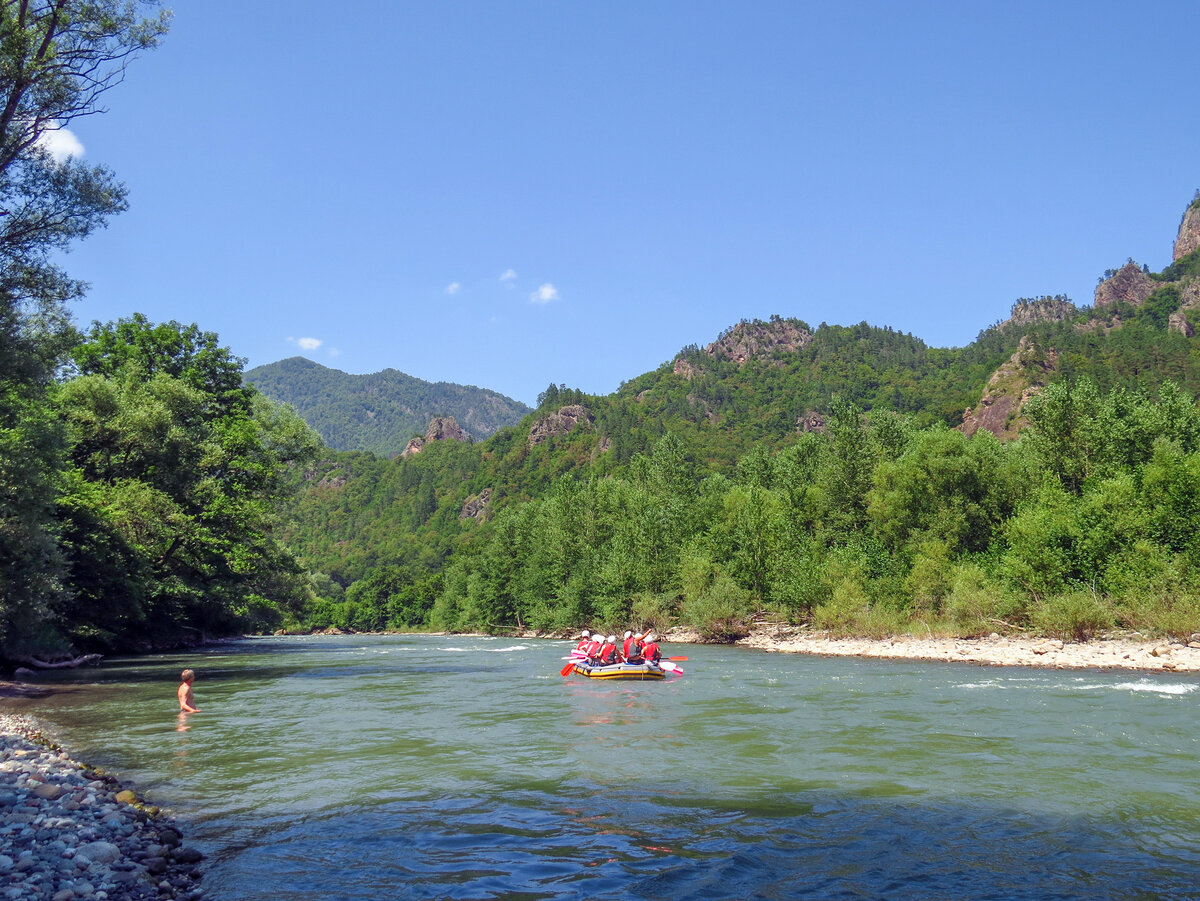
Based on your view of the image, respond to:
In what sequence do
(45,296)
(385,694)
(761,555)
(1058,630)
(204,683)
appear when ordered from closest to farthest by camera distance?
(45,296) < (385,694) < (204,683) < (1058,630) < (761,555)

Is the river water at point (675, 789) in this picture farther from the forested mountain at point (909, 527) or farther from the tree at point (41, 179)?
the forested mountain at point (909, 527)

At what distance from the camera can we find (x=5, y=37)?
58.9 ft

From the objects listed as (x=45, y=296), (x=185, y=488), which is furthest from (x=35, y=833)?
(x=185, y=488)

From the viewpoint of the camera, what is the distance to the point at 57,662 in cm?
3125

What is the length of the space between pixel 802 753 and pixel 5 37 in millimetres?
23274

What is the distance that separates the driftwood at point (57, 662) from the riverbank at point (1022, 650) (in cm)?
3540

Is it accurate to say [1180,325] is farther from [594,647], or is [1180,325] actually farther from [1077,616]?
[594,647]

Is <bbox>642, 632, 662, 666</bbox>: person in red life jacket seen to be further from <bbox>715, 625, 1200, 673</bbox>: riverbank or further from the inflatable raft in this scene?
Result: <bbox>715, 625, 1200, 673</bbox>: riverbank

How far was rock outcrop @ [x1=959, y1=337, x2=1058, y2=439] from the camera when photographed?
11644 cm

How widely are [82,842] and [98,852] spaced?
1.85 ft

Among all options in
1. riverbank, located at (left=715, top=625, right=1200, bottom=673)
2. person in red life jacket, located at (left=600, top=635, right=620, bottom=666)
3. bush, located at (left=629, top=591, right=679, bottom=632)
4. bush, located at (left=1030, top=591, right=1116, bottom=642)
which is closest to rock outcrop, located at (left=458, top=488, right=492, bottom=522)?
bush, located at (left=629, top=591, right=679, bottom=632)

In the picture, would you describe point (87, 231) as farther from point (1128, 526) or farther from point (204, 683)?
point (1128, 526)

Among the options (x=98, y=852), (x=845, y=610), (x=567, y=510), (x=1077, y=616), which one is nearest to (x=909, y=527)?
(x=845, y=610)

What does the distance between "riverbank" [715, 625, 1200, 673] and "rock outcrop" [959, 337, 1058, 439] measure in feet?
247
